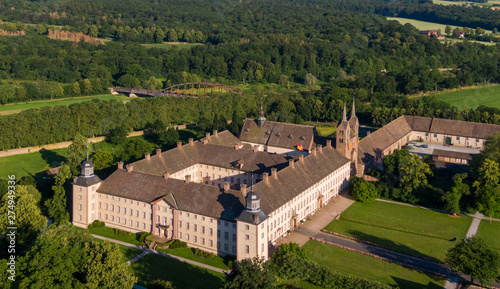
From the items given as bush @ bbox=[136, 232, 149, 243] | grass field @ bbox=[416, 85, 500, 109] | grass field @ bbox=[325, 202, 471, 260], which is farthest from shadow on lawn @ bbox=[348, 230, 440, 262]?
grass field @ bbox=[416, 85, 500, 109]

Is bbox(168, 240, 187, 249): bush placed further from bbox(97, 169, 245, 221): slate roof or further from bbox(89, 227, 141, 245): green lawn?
bbox(89, 227, 141, 245): green lawn

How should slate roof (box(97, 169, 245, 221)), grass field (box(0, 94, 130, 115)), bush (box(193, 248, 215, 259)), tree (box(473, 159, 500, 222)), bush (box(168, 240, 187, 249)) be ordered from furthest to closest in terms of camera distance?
1. grass field (box(0, 94, 130, 115))
2. tree (box(473, 159, 500, 222))
3. bush (box(168, 240, 187, 249))
4. slate roof (box(97, 169, 245, 221))
5. bush (box(193, 248, 215, 259))

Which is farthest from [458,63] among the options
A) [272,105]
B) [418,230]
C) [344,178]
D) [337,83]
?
[418,230]

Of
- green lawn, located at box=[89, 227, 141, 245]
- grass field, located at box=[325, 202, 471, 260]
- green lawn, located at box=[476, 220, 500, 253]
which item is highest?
green lawn, located at box=[476, 220, 500, 253]

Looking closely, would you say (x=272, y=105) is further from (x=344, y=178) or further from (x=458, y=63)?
(x=458, y=63)

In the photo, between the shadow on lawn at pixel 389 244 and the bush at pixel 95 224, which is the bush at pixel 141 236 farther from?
the shadow on lawn at pixel 389 244

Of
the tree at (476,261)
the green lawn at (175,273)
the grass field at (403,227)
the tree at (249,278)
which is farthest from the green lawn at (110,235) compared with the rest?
the tree at (476,261)
